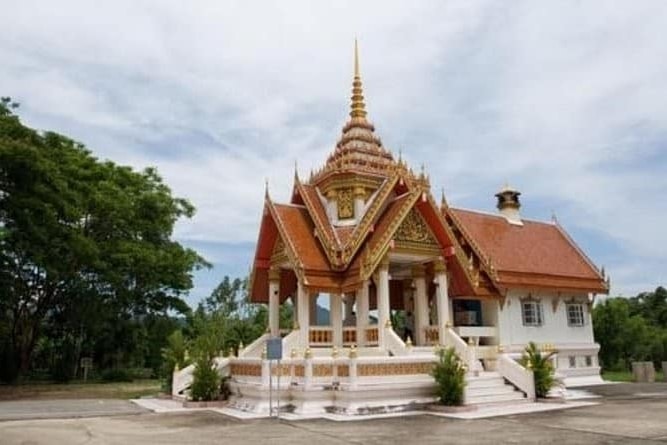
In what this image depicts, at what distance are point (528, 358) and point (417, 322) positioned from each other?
3319mm

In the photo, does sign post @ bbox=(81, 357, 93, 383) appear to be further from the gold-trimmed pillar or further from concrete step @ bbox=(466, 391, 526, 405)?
concrete step @ bbox=(466, 391, 526, 405)

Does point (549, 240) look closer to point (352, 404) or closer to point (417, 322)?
point (417, 322)

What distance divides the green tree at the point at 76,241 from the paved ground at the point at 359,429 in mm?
9843

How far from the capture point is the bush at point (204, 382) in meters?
14.8

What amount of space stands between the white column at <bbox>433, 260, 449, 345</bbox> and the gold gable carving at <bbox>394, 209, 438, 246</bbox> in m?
0.66

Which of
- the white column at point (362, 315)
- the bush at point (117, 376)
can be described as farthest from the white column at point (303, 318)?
the bush at point (117, 376)

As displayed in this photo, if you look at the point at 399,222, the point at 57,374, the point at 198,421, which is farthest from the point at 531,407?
the point at 57,374

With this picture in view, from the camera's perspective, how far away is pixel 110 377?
2933cm

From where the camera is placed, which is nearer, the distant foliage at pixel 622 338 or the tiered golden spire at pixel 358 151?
the tiered golden spire at pixel 358 151

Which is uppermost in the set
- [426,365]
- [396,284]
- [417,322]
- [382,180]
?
[382,180]

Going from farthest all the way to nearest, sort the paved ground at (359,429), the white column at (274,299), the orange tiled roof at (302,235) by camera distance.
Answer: the white column at (274,299), the orange tiled roof at (302,235), the paved ground at (359,429)

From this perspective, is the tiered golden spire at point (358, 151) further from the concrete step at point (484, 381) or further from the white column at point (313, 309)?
the concrete step at point (484, 381)

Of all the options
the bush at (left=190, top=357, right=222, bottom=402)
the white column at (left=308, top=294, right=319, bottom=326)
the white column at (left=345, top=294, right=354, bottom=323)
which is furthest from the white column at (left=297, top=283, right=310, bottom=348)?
the white column at (left=345, top=294, right=354, bottom=323)

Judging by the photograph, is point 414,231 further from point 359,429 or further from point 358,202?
point 359,429
